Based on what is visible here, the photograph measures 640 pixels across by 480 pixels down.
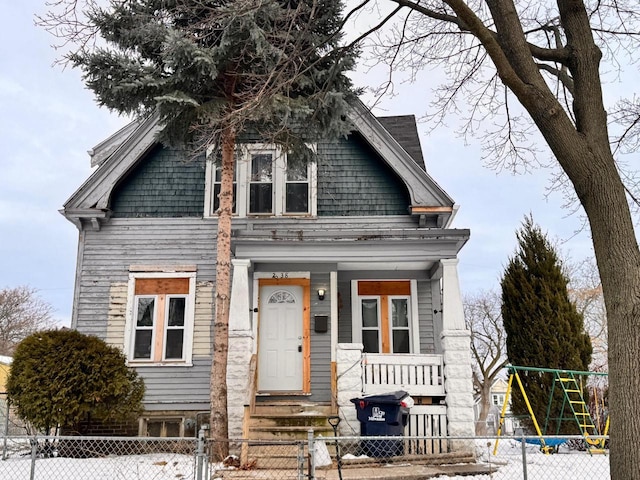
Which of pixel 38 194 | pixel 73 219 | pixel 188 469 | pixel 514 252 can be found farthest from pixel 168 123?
pixel 38 194

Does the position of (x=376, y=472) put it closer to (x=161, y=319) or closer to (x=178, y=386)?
(x=178, y=386)

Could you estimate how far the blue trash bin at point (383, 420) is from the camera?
8692mm

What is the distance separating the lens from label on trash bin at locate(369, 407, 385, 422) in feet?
29.0

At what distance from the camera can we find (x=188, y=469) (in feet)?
27.1

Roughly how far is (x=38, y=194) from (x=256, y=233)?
9207cm

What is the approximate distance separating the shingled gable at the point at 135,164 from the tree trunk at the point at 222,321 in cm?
290

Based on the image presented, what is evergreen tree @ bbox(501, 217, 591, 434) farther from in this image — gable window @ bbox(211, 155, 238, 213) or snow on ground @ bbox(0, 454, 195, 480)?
snow on ground @ bbox(0, 454, 195, 480)

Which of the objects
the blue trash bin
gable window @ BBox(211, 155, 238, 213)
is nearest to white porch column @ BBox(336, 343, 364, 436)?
the blue trash bin

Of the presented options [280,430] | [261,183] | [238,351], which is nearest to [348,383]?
[280,430]

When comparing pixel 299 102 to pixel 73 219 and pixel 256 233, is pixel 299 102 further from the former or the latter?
pixel 73 219

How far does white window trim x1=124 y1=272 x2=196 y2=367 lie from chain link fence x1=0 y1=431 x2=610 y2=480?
184 cm

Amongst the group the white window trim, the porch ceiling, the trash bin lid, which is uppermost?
the porch ceiling

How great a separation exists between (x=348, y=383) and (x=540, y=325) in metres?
4.94

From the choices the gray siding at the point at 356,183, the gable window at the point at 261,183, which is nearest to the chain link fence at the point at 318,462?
the gray siding at the point at 356,183
